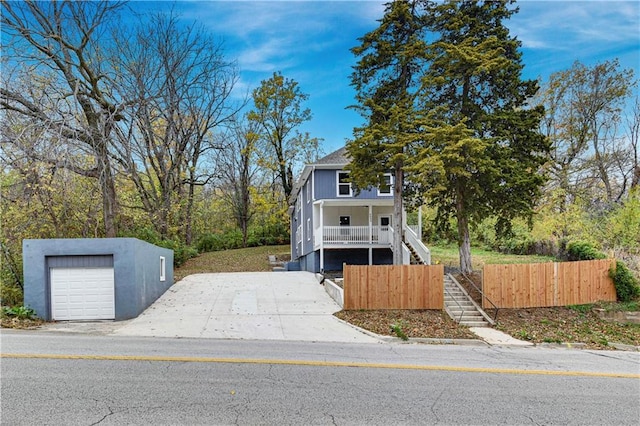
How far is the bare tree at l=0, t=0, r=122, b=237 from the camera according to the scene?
1491cm

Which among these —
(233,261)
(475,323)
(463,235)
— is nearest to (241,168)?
(233,261)

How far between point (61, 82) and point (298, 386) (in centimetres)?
1727

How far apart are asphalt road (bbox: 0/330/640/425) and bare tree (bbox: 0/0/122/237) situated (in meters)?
9.05

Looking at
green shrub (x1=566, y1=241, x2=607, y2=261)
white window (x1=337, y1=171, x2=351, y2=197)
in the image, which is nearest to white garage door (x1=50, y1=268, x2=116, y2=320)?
white window (x1=337, y1=171, x2=351, y2=197)

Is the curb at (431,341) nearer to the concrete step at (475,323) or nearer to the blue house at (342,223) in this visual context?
the concrete step at (475,323)

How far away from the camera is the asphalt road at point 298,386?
4520 mm

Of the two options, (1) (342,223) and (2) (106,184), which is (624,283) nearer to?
(1) (342,223)

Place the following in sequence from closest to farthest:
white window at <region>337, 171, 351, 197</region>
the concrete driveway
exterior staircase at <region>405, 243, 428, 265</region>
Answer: the concrete driveway, exterior staircase at <region>405, 243, 428, 265</region>, white window at <region>337, 171, 351, 197</region>

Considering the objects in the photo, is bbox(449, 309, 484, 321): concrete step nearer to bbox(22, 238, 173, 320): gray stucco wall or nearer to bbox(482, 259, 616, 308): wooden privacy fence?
bbox(482, 259, 616, 308): wooden privacy fence

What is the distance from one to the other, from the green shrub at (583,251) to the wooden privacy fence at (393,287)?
25.4ft

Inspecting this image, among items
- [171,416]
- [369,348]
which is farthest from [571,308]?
[171,416]

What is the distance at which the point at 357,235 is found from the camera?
70.2ft

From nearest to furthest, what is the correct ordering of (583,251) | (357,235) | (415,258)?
(583,251)
(415,258)
(357,235)

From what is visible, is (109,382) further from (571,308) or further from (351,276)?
(571,308)
